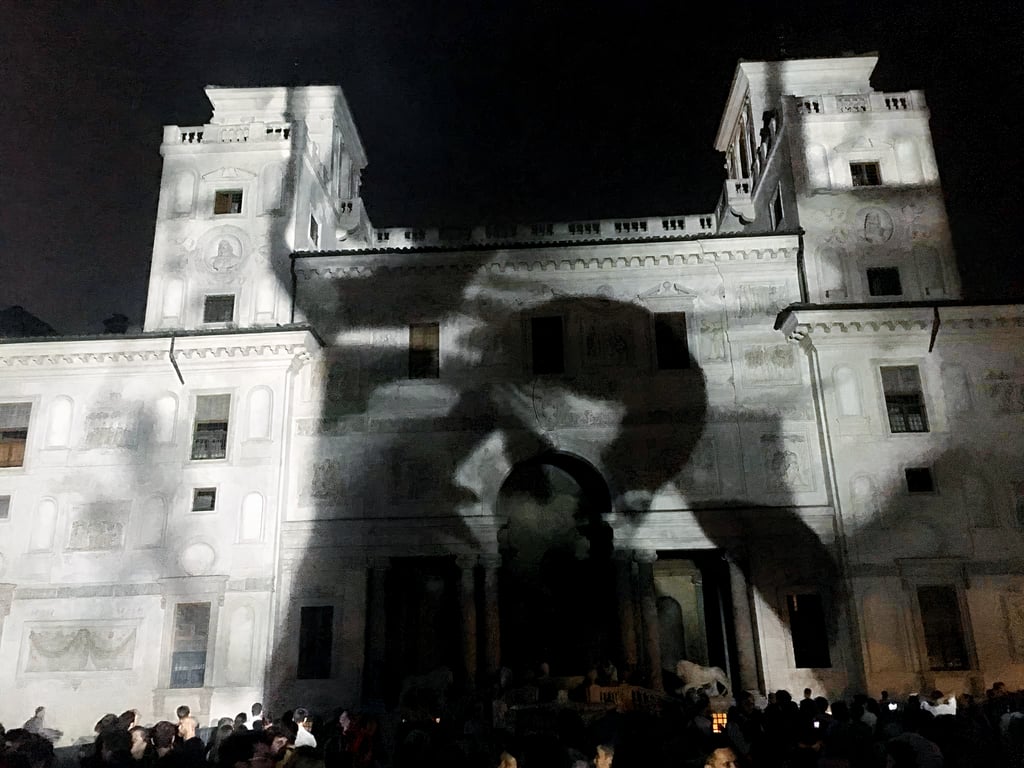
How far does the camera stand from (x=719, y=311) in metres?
25.7

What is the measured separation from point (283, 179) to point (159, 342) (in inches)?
273

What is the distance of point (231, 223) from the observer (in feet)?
89.8

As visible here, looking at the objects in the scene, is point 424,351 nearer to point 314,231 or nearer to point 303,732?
point 314,231

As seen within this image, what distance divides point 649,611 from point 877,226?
14170 millimetres

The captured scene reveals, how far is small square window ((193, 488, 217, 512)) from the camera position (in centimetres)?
2377

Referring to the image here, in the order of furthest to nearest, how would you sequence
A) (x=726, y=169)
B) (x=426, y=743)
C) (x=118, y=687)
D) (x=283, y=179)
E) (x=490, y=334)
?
(x=726, y=169) < (x=283, y=179) < (x=490, y=334) < (x=118, y=687) < (x=426, y=743)

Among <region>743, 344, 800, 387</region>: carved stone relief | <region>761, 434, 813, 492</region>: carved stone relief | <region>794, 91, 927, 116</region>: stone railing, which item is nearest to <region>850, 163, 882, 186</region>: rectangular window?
<region>794, 91, 927, 116</region>: stone railing

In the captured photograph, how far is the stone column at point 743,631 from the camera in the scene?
891 inches

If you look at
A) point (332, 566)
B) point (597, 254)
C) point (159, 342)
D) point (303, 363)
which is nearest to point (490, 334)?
point (597, 254)

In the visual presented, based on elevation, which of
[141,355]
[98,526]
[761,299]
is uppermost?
[761,299]

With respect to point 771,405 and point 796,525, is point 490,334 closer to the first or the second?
point 771,405

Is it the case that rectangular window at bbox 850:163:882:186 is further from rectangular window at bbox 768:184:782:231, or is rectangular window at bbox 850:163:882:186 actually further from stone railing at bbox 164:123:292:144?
stone railing at bbox 164:123:292:144

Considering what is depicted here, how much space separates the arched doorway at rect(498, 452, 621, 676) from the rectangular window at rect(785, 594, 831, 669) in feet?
17.6

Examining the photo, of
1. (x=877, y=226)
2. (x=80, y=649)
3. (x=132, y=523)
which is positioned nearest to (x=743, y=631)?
(x=877, y=226)
